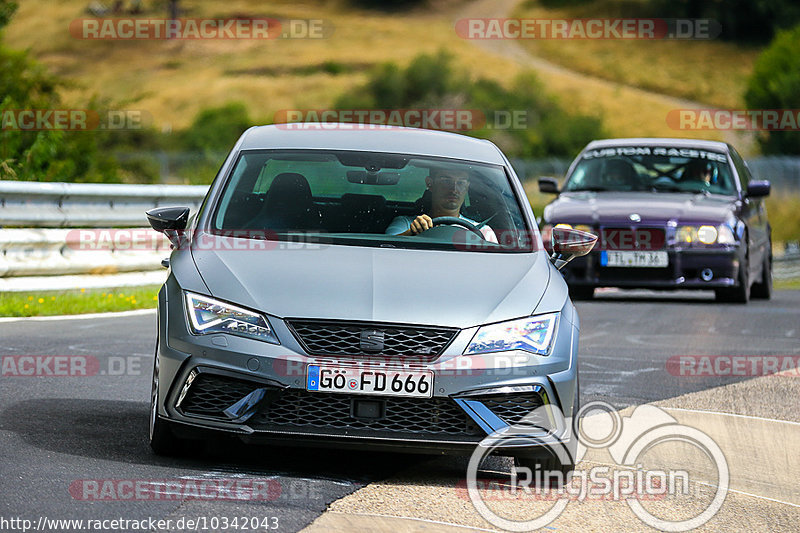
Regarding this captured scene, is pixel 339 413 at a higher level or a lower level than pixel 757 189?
higher

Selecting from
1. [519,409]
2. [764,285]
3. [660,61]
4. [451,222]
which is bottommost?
[660,61]

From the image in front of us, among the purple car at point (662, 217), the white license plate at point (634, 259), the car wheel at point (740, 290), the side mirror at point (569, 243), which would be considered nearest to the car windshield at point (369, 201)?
the side mirror at point (569, 243)

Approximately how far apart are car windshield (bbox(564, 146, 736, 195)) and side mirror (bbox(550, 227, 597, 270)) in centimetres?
841

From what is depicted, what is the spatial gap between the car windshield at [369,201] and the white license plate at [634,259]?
6.95m

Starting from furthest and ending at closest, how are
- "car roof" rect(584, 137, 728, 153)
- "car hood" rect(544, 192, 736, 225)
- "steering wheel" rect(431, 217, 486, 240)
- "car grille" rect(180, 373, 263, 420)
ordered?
"car roof" rect(584, 137, 728, 153) → "car hood" rect(544, 192, 736, 225) → "steering wheel" rect(431, 217, 486, 240) → "car grille" rect(180, 373, 263, 420)

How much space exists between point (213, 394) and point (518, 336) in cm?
129

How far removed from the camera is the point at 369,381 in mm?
5777

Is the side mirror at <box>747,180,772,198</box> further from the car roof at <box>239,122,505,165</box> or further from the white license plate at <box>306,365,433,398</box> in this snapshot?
the white license plate at <box>306,365,433,398</box>

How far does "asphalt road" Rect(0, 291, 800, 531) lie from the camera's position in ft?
17.5

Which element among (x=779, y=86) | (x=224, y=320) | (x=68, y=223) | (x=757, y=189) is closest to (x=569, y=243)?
(x=224, y=320)

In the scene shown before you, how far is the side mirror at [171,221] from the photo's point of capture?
695 cm

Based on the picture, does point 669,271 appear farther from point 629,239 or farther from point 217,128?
point 217,128

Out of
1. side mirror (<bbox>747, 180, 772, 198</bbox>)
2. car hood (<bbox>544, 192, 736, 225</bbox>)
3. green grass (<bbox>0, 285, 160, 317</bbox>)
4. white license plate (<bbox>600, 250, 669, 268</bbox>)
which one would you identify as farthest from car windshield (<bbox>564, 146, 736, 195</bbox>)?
green grass (<bbox>0, 285, 160, 317</bbox>)

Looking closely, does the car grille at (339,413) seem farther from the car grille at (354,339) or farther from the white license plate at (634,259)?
the white license plate at (634,259)
